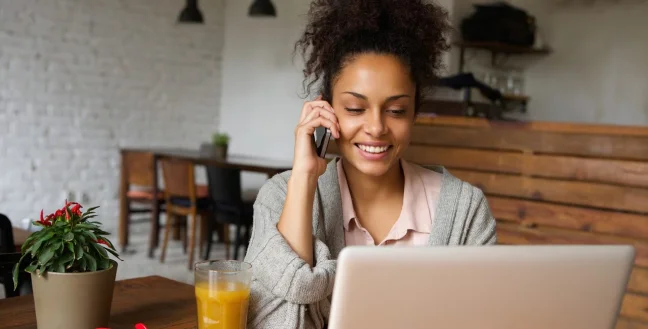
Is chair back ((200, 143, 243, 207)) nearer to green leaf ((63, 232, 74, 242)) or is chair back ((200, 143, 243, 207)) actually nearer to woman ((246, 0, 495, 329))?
woman ((246, 0, 495, 329))

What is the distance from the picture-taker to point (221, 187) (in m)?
4.73

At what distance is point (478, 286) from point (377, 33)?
0.67 metres

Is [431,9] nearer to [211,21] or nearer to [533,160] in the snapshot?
[533,160]

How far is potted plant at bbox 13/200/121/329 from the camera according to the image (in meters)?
1.06

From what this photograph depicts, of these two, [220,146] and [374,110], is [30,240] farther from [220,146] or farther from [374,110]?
[220,146]

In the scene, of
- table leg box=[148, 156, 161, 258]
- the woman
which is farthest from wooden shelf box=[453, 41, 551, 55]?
the woman

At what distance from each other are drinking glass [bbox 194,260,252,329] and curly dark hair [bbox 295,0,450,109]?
458mm

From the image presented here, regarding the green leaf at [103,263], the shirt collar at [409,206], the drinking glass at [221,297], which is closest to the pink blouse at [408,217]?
the shirt collar at [409,206]

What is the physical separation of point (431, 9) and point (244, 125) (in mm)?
5353


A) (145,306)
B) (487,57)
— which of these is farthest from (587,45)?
(145,306)

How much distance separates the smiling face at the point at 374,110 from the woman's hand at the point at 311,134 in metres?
0.02

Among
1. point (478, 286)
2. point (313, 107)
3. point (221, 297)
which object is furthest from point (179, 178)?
point (478, 286)

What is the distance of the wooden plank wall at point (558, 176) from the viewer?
274 centimetres

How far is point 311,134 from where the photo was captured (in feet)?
4.27
